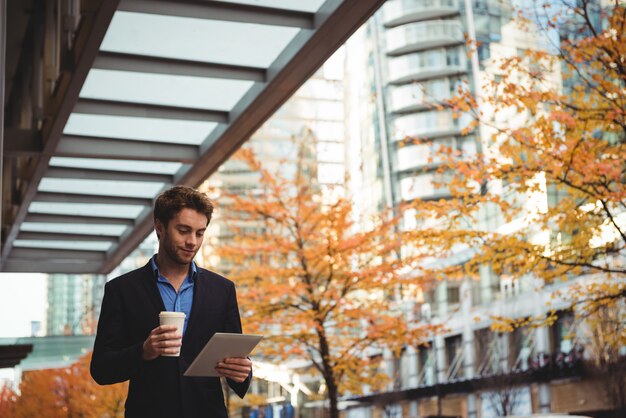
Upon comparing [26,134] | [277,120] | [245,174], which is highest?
[277,120]

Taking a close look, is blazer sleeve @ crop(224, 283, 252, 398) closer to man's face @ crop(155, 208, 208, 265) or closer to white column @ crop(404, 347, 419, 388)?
man's face @ crop(155, 208, 208, 265)

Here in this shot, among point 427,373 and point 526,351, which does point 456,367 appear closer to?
point 427,373

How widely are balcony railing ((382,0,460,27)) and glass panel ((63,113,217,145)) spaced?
54237 millimetres

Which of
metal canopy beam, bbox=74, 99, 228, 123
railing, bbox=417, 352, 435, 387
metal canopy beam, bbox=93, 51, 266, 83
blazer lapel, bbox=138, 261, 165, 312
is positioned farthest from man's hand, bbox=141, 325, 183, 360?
railing, bbox=417, 352, 435, 387

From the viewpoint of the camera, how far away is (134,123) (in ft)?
35.2

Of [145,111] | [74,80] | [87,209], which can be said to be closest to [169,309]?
[74,80]

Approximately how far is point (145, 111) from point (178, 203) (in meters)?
7.46

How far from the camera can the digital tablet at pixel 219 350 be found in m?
2.95

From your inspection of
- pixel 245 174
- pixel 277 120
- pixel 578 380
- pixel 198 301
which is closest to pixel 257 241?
pixel 198 301

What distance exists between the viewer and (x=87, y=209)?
13836 mm

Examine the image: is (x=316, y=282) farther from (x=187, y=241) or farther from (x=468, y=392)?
(x=468, y=392)

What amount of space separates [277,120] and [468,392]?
75829mm

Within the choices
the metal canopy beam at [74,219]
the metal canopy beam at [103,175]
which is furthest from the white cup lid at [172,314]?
the metal canopy beam at [74,219]

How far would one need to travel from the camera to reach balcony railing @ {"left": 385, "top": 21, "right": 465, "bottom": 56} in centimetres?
6419
